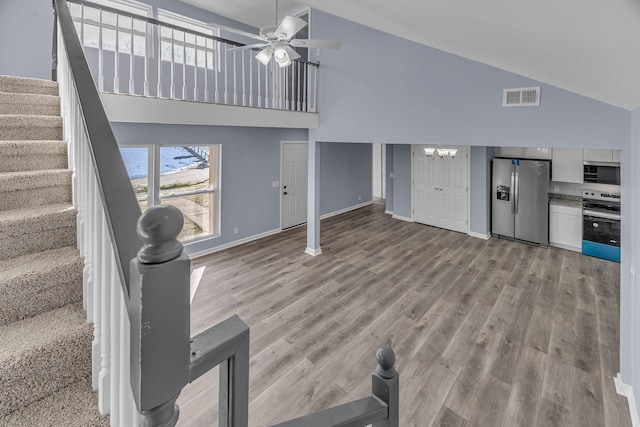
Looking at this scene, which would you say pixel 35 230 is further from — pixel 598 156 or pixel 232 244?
pixel 598 156

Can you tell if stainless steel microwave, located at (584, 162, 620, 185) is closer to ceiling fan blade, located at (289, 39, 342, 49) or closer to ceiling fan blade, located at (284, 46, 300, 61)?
ceiling fan blade, located at (289, 39, 342, 49)

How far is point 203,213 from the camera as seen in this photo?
602 cm

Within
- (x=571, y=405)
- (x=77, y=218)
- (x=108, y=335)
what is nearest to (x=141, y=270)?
(x=108, y=335)

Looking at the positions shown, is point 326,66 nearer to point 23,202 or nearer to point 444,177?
point 444,177

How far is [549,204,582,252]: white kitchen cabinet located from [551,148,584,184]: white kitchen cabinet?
21.8 inches

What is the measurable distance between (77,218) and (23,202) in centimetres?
44

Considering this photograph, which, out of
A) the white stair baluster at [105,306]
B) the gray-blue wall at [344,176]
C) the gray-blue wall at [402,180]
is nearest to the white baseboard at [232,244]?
the gray-blue wall at [344,176]

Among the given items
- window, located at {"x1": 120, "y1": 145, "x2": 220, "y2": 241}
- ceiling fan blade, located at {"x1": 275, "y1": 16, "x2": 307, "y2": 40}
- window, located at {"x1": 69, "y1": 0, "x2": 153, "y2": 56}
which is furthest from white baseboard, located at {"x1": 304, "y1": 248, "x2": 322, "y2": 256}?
window, located at {"x1": 69, "y1": 0, "x2": 153, "y2": 56}

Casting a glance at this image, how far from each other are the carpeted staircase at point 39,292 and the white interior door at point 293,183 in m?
5.35

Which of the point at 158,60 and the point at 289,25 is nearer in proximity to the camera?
the point at 289,25

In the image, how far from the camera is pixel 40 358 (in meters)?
1.03

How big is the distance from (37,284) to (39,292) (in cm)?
4

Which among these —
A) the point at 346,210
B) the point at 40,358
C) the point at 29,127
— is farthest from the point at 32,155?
the point at 346,210

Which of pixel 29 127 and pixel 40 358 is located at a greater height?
pixel 29 127
